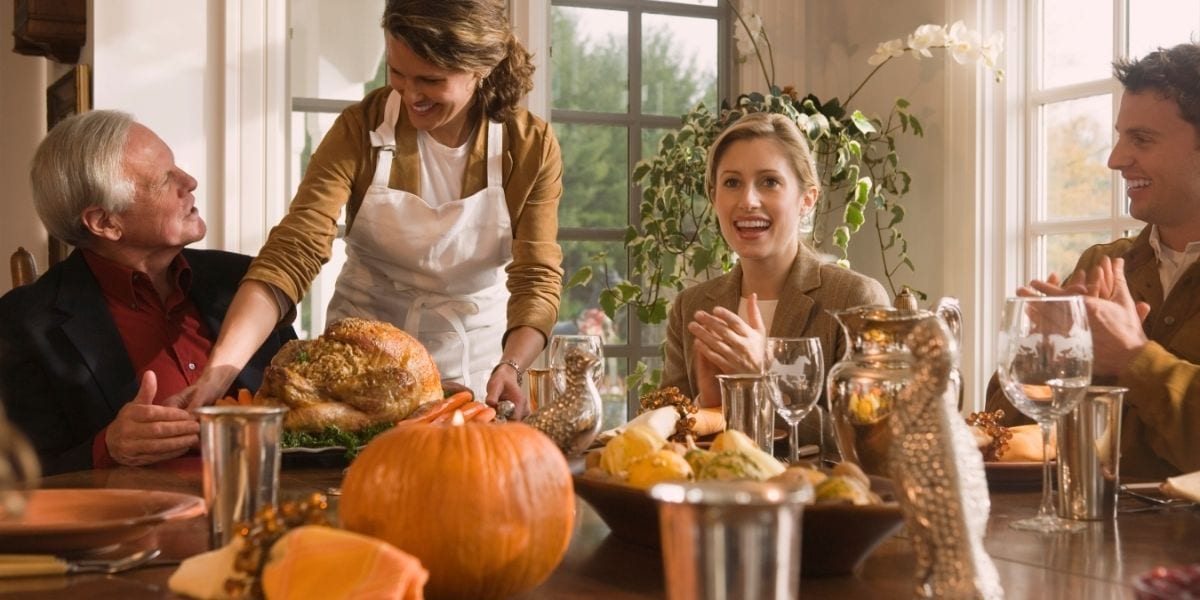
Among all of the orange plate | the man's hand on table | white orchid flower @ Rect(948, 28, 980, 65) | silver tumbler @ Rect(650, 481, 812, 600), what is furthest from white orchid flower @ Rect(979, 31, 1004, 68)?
silver tumbler @ Rect(650, 481, 812, 600)

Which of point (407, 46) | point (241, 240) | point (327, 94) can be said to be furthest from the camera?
point (327, 94)

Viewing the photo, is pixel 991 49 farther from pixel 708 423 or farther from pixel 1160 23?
pixel 708 423

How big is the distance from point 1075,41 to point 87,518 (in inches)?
130

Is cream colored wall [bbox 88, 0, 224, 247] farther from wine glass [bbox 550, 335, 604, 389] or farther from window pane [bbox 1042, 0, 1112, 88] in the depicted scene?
window pane [bbox 1042, 0, 1112, 88]

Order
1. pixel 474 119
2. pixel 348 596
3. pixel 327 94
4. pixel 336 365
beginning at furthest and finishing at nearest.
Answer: pixel 327 94
pixel 474 119
pixel 336 365
pixel 348 596

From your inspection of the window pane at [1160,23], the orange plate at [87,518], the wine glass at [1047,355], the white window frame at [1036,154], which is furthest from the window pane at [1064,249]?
the orange plate at [87,518]

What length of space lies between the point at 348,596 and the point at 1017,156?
11.6 feet

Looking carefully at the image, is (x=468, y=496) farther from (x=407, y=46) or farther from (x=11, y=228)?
(x=11, y=228)

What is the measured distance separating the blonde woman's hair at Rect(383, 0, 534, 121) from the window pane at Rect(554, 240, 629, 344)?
6.40 feet

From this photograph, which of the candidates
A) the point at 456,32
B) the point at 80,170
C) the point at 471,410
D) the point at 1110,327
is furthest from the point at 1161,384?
the point at 80,170

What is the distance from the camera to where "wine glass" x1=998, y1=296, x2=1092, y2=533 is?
1254 millimetres

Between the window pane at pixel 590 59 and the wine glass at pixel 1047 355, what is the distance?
329cm

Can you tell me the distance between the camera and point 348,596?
2.42 feet

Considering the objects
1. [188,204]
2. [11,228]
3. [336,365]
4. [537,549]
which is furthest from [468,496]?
[11,228]
